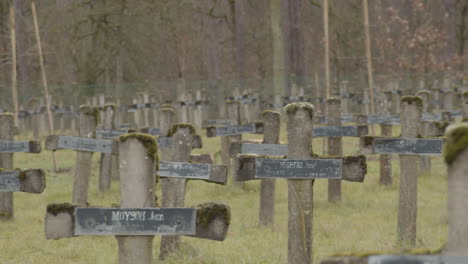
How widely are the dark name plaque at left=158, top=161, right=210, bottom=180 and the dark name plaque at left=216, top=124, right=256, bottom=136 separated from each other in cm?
425

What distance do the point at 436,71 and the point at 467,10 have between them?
311 cm

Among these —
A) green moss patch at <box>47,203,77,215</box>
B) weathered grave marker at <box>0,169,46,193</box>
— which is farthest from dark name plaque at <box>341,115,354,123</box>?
green moss patch at <box>47,203,77,215</box>

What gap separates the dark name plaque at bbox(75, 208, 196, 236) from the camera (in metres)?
4.37

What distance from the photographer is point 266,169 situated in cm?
609

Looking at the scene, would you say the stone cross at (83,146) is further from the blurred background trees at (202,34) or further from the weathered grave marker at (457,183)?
the blurred background trees at (202,34)

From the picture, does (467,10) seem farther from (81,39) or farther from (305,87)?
(81,39)

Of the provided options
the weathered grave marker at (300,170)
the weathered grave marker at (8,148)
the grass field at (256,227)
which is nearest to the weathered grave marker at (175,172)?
the grass field at (256,227)

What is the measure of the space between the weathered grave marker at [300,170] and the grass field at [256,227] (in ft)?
3.23

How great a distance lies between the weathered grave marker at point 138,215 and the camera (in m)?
4.40

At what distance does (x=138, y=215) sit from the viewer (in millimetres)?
4410

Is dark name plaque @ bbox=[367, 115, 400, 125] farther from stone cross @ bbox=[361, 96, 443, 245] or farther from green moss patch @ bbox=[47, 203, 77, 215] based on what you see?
green moss patch @ bbox=[47, 203, 77, 215]

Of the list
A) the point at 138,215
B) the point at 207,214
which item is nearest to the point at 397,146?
the point at 207,214

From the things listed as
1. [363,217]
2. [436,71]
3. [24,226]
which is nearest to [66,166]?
[24,226]

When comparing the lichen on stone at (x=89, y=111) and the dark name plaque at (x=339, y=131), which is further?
the lichen on stone at (x=89, y=111)
